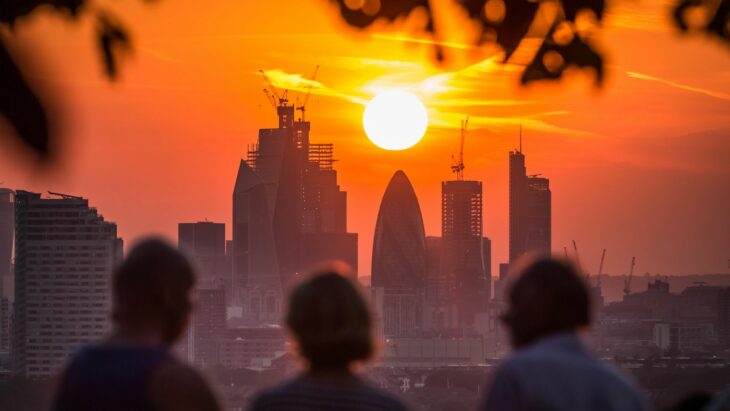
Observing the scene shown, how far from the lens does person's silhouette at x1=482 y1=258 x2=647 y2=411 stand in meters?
4.47

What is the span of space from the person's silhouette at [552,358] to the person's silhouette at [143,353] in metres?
0.82

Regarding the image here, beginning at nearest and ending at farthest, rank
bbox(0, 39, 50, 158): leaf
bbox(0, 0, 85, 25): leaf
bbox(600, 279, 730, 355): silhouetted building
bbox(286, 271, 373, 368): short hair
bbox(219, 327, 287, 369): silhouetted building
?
bbox(0, 39, 50, 158): leaf < bbox(0, 0, 85, 25): leaf < bbox(286, 271, 373, 368): short hair < bbox(219, 327, 287, 369): silhouetted building < bbox(600, 279, 730, 355): silhouetted building

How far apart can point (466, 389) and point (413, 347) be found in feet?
159

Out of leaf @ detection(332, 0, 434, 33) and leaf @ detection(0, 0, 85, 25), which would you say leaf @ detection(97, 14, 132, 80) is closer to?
leaf @ detection(0, 0, 85, 25)

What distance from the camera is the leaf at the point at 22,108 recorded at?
3.28 m

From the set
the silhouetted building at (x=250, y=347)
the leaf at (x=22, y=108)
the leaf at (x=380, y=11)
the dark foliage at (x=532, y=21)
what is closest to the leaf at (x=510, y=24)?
the dark foliage at (x=532, y=21)

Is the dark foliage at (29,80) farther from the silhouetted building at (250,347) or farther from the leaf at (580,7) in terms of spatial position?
the silhouetted building at (250,347)

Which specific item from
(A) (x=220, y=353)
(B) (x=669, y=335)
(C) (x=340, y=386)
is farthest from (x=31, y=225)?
(C) (x=340, y=386)

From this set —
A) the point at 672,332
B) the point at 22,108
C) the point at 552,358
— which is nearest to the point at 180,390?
the point at 552,358

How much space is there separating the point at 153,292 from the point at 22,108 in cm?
138

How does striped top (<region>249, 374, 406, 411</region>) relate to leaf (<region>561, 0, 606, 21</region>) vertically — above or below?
below

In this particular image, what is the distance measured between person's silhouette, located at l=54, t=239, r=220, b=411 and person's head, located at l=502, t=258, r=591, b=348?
904mm

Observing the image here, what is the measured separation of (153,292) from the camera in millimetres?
4676

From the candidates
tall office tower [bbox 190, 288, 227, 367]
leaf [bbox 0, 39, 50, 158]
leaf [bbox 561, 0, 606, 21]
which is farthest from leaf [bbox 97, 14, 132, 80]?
tall office tower [bbox 190, 288, 227, 367]
